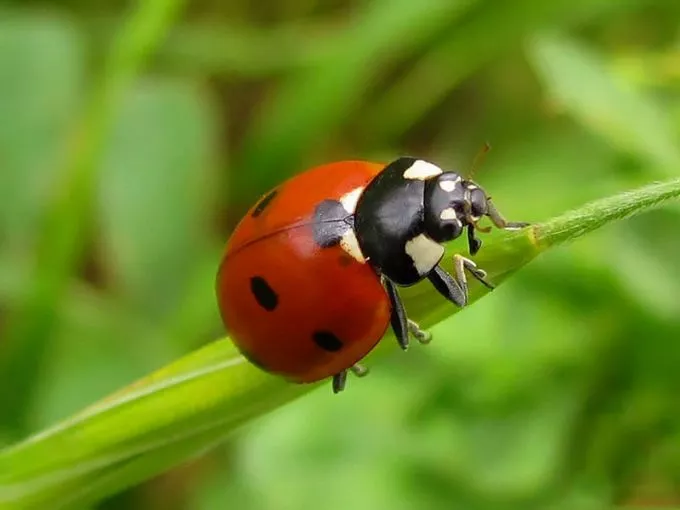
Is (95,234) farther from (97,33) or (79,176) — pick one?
(79,176)

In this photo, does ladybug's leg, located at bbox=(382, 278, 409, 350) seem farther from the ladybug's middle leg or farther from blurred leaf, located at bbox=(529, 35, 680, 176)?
blurred leaf, located at bbox=(529, 35, 680, 176)

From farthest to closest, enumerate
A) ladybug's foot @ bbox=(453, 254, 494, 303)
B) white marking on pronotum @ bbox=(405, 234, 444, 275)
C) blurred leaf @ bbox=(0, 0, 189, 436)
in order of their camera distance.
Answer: blurred leaf @ bbox=(0, 0, 189, 436) → white marking on pronotum @ bbox=(405, 234, 444, 275) → ladybug's foot @ bbox=(453, 254, 494, 303)

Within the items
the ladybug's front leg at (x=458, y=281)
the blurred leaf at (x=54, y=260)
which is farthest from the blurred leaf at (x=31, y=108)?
the ladybug's front leg at (x=458, y=281)

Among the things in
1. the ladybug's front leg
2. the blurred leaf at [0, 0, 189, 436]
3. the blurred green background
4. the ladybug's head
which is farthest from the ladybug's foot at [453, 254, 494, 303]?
the blurred leaf at [0, 0, 189, 436]

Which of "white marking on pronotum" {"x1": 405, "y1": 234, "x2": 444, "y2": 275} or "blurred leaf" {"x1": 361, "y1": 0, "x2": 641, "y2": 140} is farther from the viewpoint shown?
"blurred leaf" {"x1": 361, "y1": 0, "x2": 641, "y2": 140}

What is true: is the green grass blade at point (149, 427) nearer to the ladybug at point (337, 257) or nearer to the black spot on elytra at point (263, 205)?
the ladybug at point (337, 257)

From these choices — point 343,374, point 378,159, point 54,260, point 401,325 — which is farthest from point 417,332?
point 378,159

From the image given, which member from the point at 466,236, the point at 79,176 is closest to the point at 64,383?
the point at 79,176
